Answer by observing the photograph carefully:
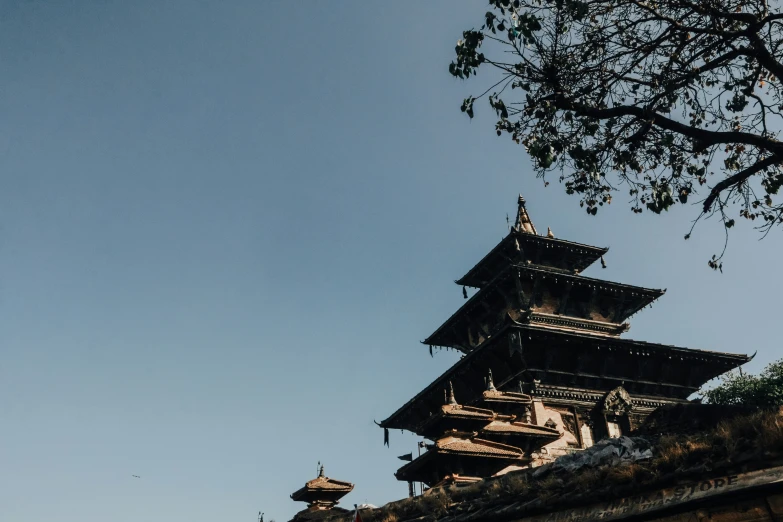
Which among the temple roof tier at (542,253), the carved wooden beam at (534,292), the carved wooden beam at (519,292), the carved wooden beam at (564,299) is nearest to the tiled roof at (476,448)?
the carved wooden beam at (519,292)

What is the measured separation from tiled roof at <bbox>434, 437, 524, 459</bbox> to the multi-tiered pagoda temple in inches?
1.3

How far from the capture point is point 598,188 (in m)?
11.3

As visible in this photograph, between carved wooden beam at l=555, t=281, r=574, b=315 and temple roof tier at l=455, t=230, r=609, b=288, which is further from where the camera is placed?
temple roof tier at l=455, t=230, r=609, b=288

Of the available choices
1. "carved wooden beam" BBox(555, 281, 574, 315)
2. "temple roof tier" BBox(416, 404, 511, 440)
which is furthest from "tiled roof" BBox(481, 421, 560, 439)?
"carved wooden beam" BBox(555, 281, 574, 315)

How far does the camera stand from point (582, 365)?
24.0 meters

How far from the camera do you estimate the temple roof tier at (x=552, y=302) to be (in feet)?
87.3

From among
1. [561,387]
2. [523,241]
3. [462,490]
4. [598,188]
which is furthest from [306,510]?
[598,188]

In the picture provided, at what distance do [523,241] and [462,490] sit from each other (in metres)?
19.1

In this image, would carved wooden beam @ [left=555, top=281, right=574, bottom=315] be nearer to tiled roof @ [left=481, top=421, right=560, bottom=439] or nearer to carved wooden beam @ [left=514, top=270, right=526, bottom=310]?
carved wooden beam @ [left=514, top=270, right=526, bottom=310]

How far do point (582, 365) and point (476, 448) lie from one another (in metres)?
9.34

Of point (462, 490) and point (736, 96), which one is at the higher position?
point (736, 96)

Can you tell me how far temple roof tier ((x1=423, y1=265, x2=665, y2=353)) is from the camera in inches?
1048

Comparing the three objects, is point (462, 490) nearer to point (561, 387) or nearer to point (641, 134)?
point (641, 134)

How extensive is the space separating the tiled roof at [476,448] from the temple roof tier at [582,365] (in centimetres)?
449
